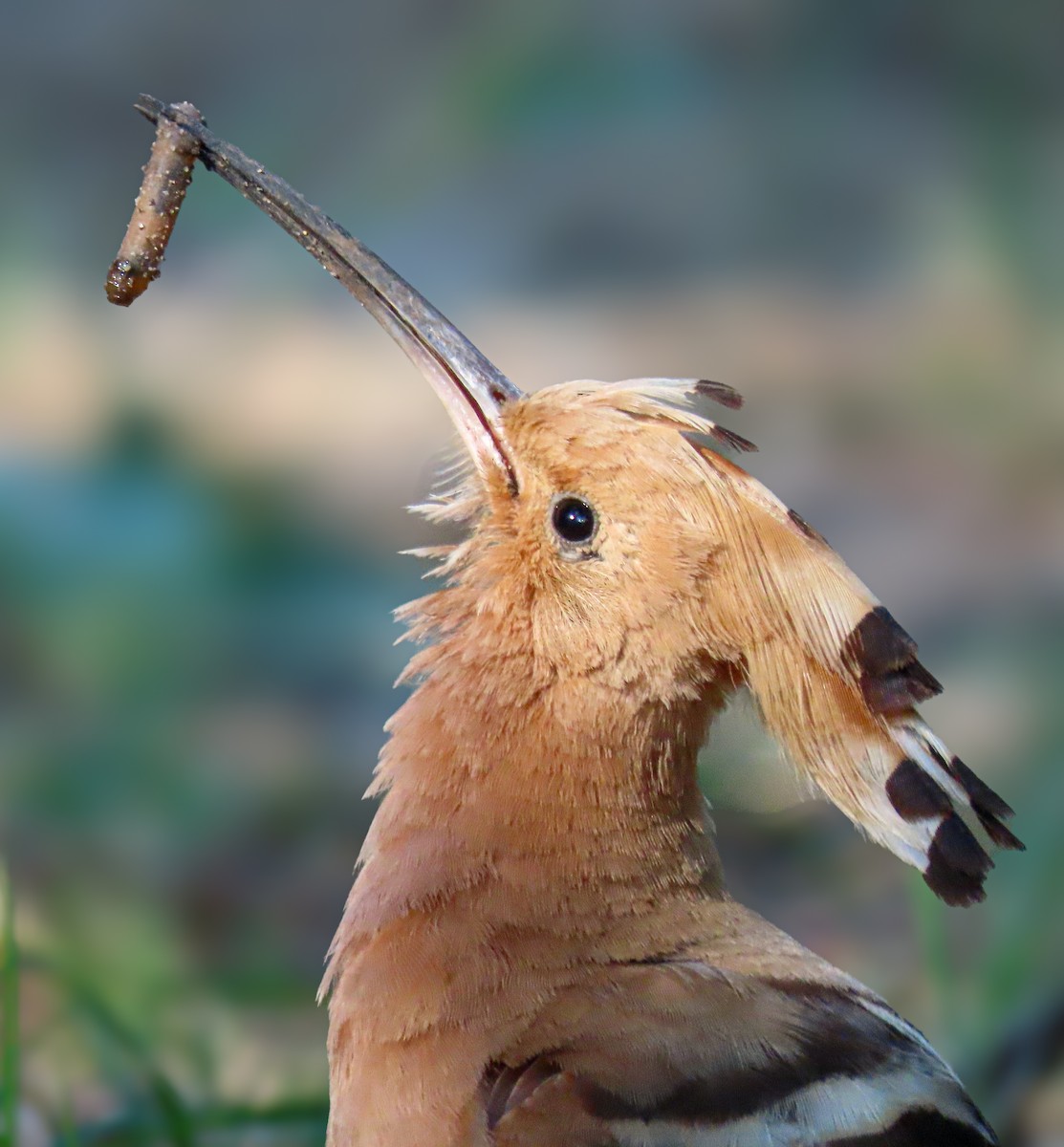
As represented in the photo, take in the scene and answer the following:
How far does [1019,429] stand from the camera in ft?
13.0

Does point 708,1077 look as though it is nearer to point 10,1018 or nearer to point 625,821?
point 625,821

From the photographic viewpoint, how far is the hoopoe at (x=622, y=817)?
1.49 metres

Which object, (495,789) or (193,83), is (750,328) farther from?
(495,789)

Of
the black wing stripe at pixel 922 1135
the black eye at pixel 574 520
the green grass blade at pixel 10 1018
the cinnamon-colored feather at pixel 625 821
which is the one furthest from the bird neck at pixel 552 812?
→ the green grass blade at pixel 10 1018

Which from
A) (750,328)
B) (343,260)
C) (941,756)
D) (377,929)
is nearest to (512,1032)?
(377,929)

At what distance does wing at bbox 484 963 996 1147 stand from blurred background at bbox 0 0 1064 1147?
1.77 meters

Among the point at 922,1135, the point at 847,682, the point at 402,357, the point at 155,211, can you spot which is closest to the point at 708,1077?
the point at 922,1135

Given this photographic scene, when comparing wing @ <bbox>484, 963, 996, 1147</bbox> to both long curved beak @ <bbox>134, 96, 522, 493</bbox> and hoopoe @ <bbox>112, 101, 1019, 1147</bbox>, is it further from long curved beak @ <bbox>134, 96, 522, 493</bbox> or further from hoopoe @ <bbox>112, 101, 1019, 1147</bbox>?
long curved beak @ <bbox>134, 96, 522, 493</bbox>

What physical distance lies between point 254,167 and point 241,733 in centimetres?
206

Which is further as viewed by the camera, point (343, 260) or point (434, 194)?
point (434, 194)

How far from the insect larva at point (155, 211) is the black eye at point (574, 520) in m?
0.49

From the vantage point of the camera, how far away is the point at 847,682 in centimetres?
158

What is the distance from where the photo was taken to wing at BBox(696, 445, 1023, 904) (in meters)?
1.56

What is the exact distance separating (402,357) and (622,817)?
2241 mm
